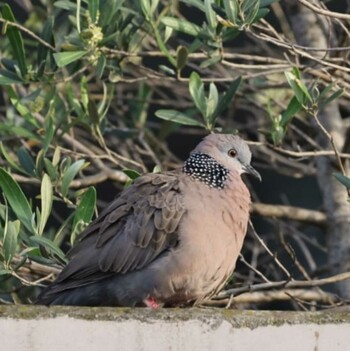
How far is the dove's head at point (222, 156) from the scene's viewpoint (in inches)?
196

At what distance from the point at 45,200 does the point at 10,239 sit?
0.37 meters

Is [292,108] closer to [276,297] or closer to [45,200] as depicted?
[276,297]

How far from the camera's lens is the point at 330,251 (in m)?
5.79

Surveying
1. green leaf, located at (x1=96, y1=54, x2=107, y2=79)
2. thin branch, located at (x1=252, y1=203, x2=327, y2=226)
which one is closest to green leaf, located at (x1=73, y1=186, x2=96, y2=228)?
green leaf, located at (x1=96, y1=54, x2=107, y2=79)

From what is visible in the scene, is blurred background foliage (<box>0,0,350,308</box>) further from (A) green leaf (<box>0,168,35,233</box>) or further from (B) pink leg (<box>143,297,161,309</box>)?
(B) pink leg (<box>143,297,161,309</box>)

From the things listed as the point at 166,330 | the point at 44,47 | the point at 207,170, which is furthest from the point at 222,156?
the point at 166,330

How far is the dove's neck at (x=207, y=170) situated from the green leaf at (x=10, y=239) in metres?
0.90

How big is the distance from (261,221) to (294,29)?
2.26 m

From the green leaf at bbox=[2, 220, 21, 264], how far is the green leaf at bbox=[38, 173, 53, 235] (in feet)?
0.80

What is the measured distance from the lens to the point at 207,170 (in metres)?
4.92

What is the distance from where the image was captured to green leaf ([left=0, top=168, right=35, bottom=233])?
447 cm

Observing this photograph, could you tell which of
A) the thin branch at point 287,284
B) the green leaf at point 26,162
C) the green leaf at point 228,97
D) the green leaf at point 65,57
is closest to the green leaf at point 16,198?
the green leaf at point 26,162

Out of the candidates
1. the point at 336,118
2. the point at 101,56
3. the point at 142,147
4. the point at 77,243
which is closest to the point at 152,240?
the point at 77,243

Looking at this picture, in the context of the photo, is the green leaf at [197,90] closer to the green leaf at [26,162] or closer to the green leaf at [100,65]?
the green leaf at [100,65]
